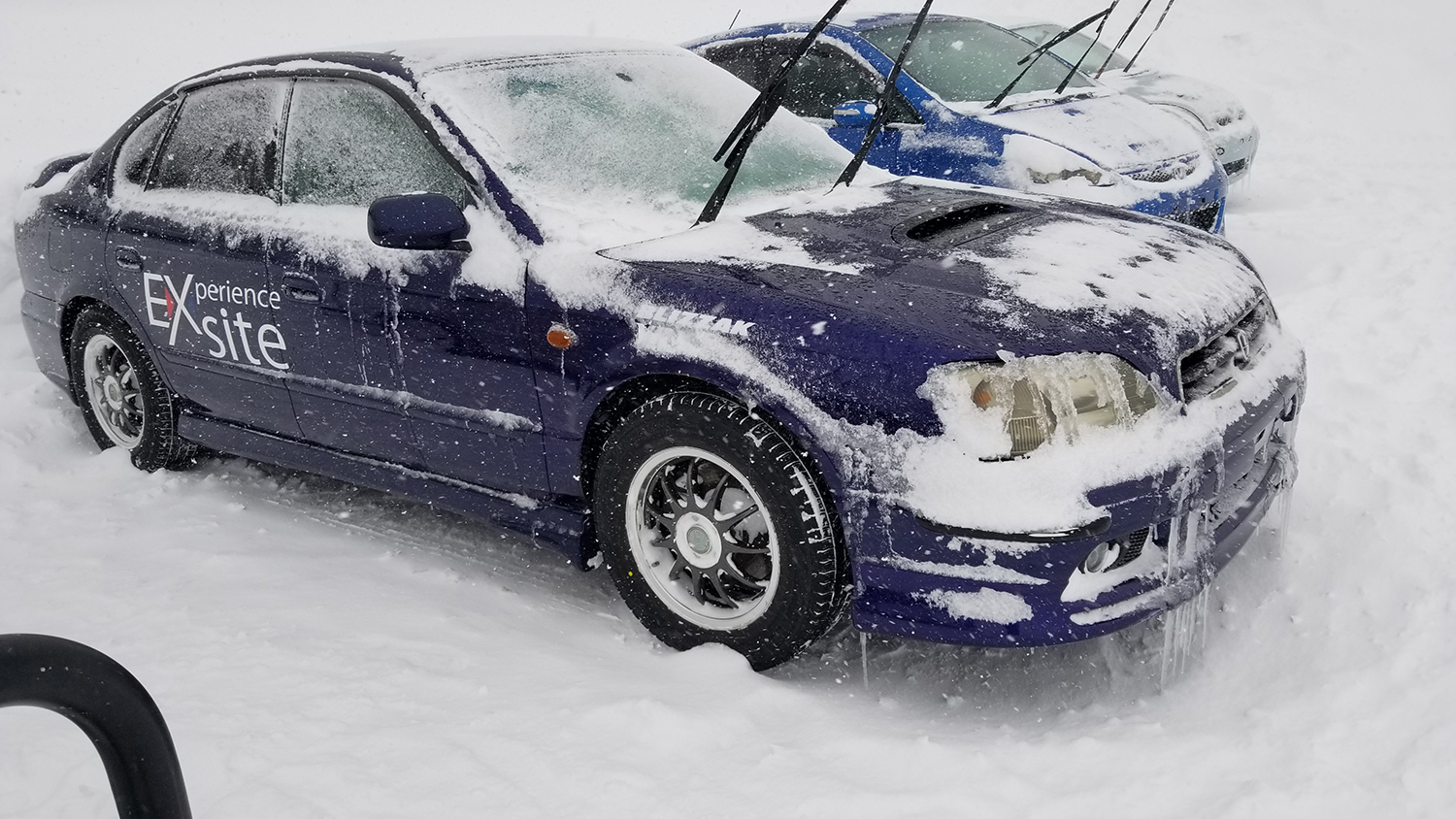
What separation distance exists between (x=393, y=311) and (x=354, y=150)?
23.9 inches

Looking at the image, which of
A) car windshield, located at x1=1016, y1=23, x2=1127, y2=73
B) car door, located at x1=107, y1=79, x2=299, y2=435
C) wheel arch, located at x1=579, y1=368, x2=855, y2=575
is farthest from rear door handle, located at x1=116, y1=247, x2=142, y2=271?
car windshield, located at x1=1016, y1=23, x2=1127, y2=73

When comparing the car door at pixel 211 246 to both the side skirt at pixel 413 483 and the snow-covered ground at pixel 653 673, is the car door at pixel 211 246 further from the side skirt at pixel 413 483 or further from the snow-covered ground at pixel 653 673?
the snow-covered ground at pixel 653 673

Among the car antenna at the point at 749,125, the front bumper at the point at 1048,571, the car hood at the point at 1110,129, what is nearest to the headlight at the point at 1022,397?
the front bumper at the point at 1048,571

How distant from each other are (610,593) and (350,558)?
35.6 inches

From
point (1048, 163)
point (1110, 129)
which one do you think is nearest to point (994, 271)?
point (1048, 163)

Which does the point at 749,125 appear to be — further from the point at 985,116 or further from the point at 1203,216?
the point at 1203,216

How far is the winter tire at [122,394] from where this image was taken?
14.9 ft

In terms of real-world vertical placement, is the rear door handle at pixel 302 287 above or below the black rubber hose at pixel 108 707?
below

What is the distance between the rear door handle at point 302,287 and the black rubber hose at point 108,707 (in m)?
2.30

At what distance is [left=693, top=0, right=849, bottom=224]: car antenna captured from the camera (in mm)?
3396

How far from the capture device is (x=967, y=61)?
6.68 meters

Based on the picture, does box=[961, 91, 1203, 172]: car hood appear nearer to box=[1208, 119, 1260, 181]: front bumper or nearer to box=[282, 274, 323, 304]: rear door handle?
box=[1208, 119, 1260, 181]: front bumper

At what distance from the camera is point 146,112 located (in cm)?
451

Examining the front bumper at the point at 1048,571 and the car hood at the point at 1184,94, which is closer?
the front bumper at the point at 1048,571
